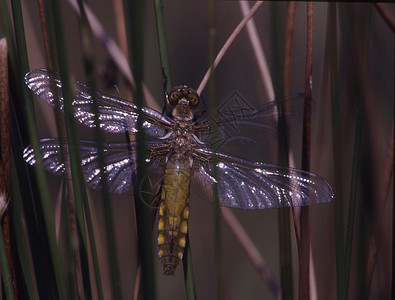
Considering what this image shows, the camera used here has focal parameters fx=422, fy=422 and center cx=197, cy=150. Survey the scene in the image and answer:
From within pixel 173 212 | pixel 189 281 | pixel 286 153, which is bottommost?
pixel 189 281

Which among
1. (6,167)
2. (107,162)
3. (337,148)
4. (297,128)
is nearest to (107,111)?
(107,162)

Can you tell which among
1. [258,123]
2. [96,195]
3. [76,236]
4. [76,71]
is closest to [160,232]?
[76,236]

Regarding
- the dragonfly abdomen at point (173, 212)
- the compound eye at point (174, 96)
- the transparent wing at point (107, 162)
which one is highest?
the compound eye at point (174, 96)

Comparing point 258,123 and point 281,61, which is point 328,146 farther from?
point 281,61

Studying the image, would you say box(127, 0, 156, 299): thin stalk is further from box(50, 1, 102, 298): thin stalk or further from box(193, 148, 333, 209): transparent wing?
box(193, 148, 333, 209): transparent wing

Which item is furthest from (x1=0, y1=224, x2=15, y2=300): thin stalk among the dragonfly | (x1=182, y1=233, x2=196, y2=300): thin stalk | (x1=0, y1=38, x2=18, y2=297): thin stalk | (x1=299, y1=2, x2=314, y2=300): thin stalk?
(x1=299, y1=2, x2=314, y2=300): thin stalk

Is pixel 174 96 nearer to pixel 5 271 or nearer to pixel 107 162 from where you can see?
pixel 107 162

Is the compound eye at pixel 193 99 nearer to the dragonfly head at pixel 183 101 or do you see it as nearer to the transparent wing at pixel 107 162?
the dragonfly head at pixel 183 101

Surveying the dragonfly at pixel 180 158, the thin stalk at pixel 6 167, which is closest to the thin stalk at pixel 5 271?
the thin stalk at pixel 6 167
